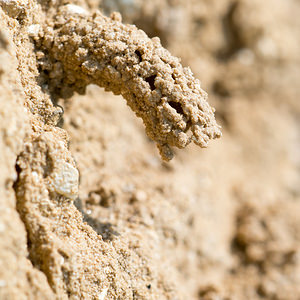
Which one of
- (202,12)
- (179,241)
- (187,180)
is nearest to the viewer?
(179,241)

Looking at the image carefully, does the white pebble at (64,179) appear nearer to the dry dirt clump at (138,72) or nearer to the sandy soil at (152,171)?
the sandy soil at (152,171)

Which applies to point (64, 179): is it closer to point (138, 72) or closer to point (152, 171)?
point (138, 72)

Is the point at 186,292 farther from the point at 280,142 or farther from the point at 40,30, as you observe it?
the point at 280,142

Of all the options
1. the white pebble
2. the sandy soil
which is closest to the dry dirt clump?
the sandy soil

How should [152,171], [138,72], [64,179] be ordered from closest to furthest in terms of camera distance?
[64,179] → [138,72] → [152,171]

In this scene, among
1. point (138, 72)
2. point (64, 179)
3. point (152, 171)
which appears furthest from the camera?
point (152, 171)

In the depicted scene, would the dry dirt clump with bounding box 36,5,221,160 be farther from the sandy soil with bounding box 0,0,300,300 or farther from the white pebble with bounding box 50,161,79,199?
the white pebble with bounding box 50,161,79,199

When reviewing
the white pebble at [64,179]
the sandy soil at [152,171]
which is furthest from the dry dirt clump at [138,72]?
the white pebble at [64,179]

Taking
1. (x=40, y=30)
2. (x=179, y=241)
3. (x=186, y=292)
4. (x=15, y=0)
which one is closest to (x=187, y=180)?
(x=179, y=241)

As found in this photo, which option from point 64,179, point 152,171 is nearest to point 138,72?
point 64,179
